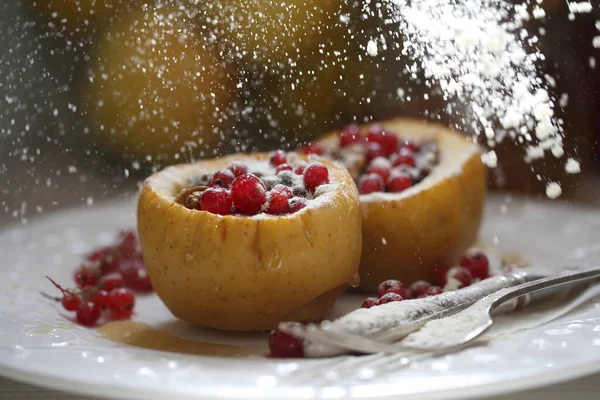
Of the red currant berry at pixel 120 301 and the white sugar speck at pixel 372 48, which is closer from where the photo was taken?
the red currant berry at pixel 120 301

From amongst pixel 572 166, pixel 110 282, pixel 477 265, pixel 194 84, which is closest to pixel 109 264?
pixel 110 282

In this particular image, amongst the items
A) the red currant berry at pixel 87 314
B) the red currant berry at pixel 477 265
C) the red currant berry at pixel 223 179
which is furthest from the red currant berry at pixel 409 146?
the red currant berry at pixel 87 314

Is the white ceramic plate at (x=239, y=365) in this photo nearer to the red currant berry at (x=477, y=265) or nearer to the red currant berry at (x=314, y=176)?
the red currant berry at (x=477, y=265)

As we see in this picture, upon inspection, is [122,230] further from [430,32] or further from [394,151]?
[430,32]

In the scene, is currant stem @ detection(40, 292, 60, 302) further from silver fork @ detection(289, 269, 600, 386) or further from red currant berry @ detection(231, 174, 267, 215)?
silver fork @ detection(289, 269, 600, 386)

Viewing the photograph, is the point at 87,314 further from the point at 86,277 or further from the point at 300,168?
the point at 300,168

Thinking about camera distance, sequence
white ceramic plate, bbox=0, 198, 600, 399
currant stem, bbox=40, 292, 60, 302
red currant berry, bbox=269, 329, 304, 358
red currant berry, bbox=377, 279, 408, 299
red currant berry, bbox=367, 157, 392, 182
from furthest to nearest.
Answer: red currant berry, bbox=367, 157, 392, 182
currant stem, bbox=40, 292, 60, 302
red currant berry, bbox=377, 279, 408, 299
red currant berry, bbox=269, 329, 304, 358
white ceramic plate, bbox=0, 198, 600, 399

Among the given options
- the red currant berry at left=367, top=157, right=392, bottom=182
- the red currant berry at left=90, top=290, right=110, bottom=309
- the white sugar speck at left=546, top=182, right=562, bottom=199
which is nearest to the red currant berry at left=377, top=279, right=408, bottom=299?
the red currant berry at left=367, top=157, right=392, bottom=182
